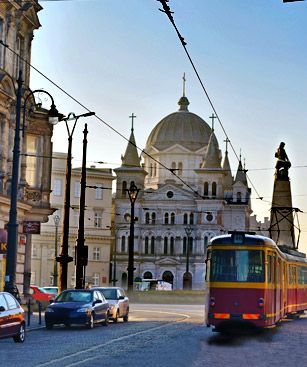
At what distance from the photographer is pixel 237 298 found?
26984 mm

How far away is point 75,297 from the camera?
3209 cm

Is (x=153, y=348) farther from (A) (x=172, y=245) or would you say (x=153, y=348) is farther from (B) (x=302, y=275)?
(A) (x=172, y=245)

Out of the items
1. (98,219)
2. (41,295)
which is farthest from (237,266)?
(98,219)

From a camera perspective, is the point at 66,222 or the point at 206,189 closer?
the point at 66,222

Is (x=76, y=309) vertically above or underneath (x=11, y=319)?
above

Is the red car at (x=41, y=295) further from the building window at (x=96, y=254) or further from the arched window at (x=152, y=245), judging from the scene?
the arched window at (x=152, y=245)

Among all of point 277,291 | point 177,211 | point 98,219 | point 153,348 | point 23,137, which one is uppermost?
point 177,211

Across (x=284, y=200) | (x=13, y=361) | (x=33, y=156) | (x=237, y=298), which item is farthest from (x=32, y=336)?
(x=284, y=200)

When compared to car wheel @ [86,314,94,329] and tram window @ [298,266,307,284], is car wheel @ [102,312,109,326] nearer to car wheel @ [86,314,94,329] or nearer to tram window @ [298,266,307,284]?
car wheel @ [86,314,94,329]

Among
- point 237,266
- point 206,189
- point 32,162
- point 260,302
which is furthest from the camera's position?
point 206,189

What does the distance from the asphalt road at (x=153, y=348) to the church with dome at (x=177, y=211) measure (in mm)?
100806

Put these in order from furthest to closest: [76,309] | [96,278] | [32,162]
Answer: [96,278] → [32,162] → [76,309]

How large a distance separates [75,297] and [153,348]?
33.6ft

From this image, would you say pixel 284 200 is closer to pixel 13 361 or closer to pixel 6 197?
pixel 6 197
